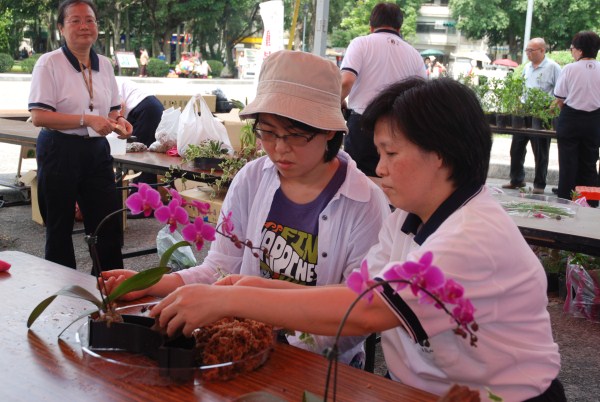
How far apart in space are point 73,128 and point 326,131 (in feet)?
7.12

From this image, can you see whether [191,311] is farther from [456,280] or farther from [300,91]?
[300,91]

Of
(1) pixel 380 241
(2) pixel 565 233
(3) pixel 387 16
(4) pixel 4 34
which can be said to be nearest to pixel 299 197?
(1) pixel 380 241

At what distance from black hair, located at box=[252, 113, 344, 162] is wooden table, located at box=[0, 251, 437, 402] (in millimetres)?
611

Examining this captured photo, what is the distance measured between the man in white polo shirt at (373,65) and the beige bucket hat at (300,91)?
3.51 metres

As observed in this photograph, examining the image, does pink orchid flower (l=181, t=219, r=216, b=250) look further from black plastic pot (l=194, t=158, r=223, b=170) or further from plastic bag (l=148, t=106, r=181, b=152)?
plastic bag (l=148, t=106, r=181, b=152)

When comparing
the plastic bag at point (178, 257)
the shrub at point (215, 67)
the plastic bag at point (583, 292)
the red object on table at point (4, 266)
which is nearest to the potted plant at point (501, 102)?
the plastic bag at point (583, 292)

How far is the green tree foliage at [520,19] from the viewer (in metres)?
34.2

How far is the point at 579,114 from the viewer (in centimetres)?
704

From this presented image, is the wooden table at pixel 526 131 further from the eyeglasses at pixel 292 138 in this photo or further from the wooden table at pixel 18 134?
the eyeglasses at pixel 292 138

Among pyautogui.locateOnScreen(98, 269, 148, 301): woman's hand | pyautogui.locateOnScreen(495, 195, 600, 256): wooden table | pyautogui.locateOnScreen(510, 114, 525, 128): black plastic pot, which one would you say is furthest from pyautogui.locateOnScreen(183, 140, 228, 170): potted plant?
pyautogui.locateOnScreen(510, 114, 525, 128): black plastic pot

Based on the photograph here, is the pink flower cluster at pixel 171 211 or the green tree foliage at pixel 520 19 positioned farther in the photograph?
the green tree foliage at pixel 520 19

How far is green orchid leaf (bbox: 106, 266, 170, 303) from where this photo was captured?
61.3 inches

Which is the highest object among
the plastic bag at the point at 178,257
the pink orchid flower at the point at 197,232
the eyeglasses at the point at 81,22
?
the eyeglasses at the point at 81,22

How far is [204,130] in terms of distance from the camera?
4.45 m
